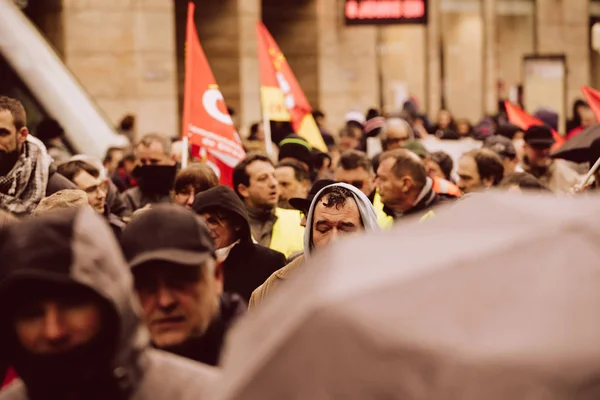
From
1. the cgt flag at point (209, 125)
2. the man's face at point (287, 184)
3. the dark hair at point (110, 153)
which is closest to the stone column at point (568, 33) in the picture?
the dark hair at point (110, 153)

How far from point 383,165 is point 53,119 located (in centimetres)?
628

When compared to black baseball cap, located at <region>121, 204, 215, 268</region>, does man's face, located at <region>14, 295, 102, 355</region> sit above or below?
below

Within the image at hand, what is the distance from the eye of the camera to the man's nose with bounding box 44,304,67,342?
9.95ft

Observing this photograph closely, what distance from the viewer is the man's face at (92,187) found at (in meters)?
9.05

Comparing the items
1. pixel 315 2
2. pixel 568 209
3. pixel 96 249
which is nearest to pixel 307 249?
pixel 96 249

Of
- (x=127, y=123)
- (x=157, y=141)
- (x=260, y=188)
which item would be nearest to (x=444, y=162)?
(x=157, y=141)

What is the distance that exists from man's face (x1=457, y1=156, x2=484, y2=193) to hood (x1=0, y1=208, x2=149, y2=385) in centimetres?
751

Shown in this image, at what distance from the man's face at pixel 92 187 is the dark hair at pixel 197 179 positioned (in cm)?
47

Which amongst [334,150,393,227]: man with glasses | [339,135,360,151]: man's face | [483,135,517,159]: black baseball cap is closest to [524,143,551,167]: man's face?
[483,135,517,159]: black baseball cap

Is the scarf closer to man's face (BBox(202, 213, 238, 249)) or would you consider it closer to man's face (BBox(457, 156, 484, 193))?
man's face (BBox(202, 213, 238, 249))

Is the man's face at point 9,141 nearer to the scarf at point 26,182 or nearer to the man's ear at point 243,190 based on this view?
the scarf at point 26,182

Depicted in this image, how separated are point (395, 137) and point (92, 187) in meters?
4.49

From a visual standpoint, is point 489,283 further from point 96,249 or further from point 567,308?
point 96,249

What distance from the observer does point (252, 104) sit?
27484mm
